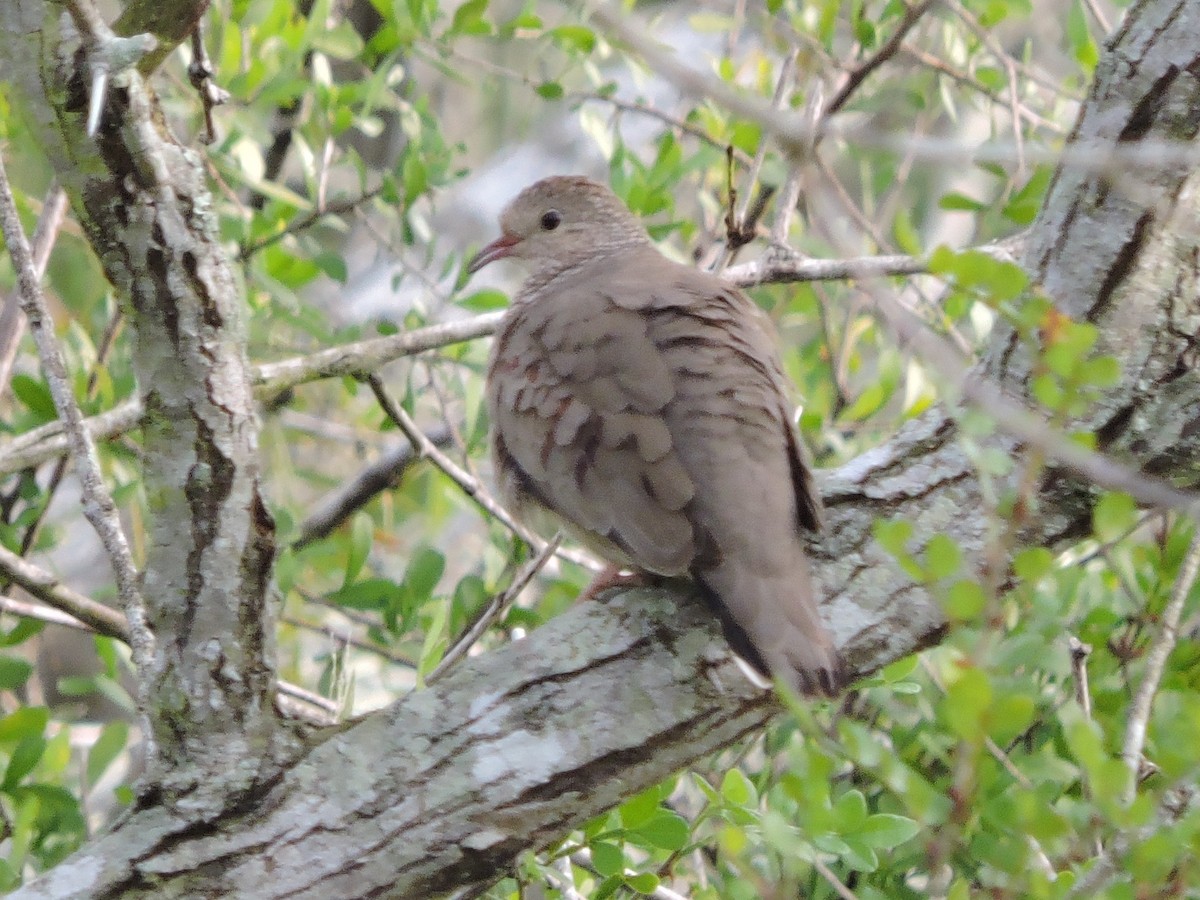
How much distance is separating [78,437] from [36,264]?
1.00 metres

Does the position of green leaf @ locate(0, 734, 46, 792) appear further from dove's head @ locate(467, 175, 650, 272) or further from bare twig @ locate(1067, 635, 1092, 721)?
bare twig @ locate(1067, 635, 1092, 721)

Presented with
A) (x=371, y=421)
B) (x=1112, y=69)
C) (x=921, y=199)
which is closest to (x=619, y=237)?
(x=371, y=421)

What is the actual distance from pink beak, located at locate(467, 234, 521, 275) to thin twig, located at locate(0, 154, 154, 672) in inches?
70.6

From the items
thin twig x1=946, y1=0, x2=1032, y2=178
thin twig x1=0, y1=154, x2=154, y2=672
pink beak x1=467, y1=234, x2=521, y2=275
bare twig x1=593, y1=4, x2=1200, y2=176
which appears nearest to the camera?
bare twig x1=593, y1=4, x2=1200, y2=176

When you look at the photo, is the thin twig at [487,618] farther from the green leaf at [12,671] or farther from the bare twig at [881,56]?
the bare twig at [881,56]

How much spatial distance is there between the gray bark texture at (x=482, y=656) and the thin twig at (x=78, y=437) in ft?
0.12

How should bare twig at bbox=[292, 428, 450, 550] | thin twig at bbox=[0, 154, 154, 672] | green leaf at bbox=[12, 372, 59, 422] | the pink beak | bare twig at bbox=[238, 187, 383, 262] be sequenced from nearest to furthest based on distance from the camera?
thin twig at bbox=[0, 154, 154, 672]
green leaf at bbox=[12, 372, 59, 422]
bare twig at bbox=[238, 187, 383, 262]
the pink beak
bare twig at bbox=[292, 428, 450, 550]

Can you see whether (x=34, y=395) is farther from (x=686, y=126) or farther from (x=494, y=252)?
(x=686, y=126)

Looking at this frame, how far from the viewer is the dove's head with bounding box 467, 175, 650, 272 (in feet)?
12.5

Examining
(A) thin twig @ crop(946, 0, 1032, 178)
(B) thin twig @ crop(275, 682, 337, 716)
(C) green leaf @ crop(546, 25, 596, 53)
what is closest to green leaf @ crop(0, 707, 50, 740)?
(B) thin twig @ crop(275, 682, 337, 716)

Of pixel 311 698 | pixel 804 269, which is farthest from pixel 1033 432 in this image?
pixel 311 698

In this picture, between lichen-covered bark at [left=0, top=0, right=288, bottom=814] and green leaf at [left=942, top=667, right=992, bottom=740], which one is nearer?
green leaf at [left=942, top=667, right=992, bottom=740]

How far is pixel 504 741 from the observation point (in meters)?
2.20

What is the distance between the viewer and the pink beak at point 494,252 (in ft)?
12.7
